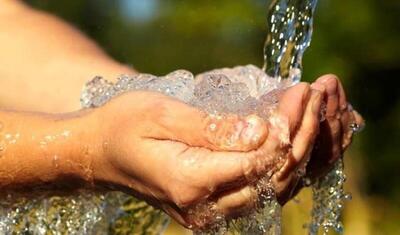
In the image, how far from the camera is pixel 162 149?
48.8 inches

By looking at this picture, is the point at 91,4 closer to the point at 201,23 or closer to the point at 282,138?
the point at 201,23

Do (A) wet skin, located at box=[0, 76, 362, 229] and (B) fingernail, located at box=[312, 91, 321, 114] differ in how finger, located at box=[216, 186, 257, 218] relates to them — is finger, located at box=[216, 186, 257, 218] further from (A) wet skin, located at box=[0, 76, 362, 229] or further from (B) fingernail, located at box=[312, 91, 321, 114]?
(B) fingernail, located at box=[312, 91, 321, 114]

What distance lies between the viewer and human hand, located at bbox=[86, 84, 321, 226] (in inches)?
47.2

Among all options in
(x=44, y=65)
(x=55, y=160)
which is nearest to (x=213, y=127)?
(x=55, y=160)

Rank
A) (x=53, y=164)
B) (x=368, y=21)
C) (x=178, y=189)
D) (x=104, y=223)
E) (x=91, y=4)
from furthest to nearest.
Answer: (x=91, y=4), (x=368, y=21), (x=104, y=223), (x=53, y=164), (x=178, y=189)

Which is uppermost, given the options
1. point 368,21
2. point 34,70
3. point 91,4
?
point 91,4

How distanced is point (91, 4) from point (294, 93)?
22.0 feet

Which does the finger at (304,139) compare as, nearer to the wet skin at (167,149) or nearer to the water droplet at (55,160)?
the wet skin at (167,149)

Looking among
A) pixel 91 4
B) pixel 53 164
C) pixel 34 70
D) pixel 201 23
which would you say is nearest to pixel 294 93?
pixel 53 164

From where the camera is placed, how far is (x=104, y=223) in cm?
174

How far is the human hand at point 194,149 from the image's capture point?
120cm

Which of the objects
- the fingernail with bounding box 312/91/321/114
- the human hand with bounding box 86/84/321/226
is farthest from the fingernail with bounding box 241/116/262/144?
the fingernail with bounding box 312/91/321/114

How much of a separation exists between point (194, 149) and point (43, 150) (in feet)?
0.89

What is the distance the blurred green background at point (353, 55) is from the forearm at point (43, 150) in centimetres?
292
